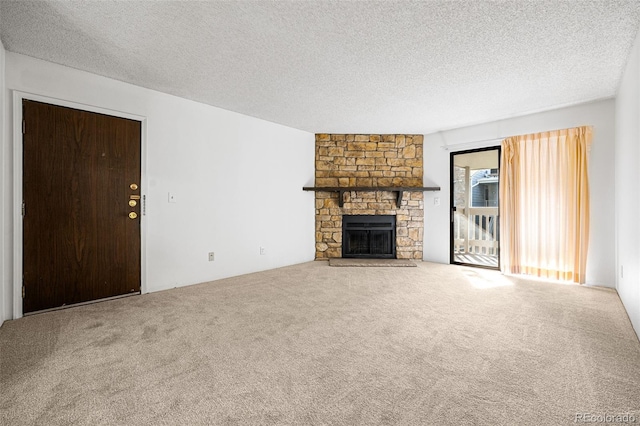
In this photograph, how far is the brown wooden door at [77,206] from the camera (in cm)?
272

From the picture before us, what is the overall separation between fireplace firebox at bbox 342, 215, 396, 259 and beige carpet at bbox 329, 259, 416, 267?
0.23 metres

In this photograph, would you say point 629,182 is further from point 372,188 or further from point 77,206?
point 77,206

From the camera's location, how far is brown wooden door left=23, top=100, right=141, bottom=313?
8.94 ft

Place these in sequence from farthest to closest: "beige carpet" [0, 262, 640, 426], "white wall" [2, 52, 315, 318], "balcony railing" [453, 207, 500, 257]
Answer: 1. "balcony railing" [453, 207, 500, 257]
2. "white wall" [2, 52, 315, 318]
3. "beige carpet" [0, 262, 640, 426]

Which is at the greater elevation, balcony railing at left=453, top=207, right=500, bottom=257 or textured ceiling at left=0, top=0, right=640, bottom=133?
textured ceiling at left=0, top=0, right=640, bottom=133

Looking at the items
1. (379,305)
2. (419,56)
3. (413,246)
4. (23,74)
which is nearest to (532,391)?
(379,305)

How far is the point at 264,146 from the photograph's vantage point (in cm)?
469

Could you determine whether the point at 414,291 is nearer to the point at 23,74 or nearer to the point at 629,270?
the point at 629,270

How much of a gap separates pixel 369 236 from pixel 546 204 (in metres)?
2.70

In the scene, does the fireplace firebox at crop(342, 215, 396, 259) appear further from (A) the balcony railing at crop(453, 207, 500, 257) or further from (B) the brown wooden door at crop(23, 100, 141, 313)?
(B) the brown wooden door at crop(23, 100, 141, 313)

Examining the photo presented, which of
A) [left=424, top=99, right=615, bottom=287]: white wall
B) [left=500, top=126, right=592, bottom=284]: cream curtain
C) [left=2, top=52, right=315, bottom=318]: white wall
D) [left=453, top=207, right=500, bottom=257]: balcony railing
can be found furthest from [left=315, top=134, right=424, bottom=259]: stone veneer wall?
[left=500, top=126, right=592, bottom=284]: cream curtain

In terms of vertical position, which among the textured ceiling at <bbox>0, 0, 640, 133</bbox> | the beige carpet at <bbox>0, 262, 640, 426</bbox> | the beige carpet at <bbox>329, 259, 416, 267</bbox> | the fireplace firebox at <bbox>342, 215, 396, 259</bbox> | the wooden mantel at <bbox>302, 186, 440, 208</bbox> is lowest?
the beige carpet at <bbox>0, 262, 640, 426</bbox>

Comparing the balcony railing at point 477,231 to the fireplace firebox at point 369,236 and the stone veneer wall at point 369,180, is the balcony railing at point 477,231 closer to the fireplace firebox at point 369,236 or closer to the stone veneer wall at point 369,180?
the stone veneer wall at point 369,180

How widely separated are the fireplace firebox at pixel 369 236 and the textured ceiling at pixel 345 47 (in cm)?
230
